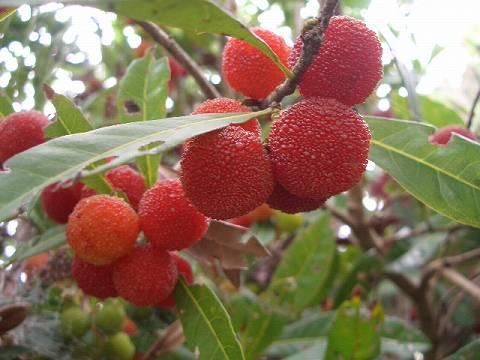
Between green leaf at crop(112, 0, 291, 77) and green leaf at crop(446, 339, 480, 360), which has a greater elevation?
green leaf at crop(112, 0, 291, 77)

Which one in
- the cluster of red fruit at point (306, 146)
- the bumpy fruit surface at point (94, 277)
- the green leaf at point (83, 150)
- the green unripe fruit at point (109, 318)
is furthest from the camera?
the green unripe fruit at point (109, 318)

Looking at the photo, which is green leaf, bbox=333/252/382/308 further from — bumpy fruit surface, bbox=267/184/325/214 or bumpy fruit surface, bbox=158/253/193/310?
bumpy fruit surface, bbox=267/184/325/214

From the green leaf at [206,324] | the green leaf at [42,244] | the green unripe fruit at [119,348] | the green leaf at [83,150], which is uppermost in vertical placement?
the green leaf at [83,150]

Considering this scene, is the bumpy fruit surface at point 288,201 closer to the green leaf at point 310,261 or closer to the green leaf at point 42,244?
the green leaf at point 42,244

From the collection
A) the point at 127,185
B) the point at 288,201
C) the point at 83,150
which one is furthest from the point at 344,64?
the point at 127,185

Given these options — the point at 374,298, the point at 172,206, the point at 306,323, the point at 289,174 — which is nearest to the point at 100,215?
the point at 172,206

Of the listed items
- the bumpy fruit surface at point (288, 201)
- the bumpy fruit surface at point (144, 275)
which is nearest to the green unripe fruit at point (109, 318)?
the bumpy fruit surface at point (144, 275)

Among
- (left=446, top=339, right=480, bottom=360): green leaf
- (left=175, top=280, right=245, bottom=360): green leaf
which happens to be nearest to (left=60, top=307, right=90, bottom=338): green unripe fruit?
(left=175, top=280, right=245, bottom=360): green leaf
